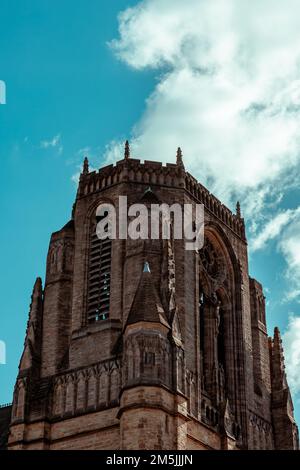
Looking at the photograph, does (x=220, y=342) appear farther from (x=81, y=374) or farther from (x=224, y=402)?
(x=81, y=374)

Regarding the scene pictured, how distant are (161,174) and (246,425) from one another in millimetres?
10203

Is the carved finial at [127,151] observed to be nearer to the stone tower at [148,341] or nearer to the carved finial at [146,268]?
the stone tower at [148,341]

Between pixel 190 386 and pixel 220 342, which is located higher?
pixel 220 342

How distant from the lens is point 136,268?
4206cm

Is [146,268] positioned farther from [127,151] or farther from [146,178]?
[127,151]

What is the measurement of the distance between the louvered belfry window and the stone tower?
5 centimetres

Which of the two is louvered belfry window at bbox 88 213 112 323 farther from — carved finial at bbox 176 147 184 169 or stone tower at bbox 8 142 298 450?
carved finial at bbox 176 147 184 169

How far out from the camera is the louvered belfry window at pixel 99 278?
42781mm

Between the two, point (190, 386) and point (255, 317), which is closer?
point (190, 386)

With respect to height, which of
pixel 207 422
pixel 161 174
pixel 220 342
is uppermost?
pixel 161 174

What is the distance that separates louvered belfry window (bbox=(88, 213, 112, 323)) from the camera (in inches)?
1684

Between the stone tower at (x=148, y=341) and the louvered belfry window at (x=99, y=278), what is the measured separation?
48 millimetres

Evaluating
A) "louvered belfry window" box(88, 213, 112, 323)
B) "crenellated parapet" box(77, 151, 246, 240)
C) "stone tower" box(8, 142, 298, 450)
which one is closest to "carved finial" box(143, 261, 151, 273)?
"stone tower" box(8, 142, 298, 450)
